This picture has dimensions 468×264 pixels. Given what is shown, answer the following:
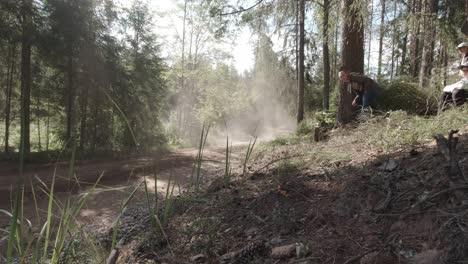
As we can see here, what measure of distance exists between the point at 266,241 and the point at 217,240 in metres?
0.38

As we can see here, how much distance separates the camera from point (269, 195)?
2.93 meters

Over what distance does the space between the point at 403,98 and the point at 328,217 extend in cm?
566

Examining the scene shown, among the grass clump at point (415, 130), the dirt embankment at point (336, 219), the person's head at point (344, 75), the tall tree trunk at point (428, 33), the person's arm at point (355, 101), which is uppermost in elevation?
the tall tree trunk at point (428, 33)

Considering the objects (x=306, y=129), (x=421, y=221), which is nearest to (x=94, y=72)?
(x=306, y=129)

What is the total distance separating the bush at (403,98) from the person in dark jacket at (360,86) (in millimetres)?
738

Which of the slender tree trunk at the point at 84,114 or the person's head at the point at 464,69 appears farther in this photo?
the slender tree trunk at the point at 84,114

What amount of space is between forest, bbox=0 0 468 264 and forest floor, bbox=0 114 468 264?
0.4 inches

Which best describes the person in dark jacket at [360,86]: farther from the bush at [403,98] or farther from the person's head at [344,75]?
the bush at [403,98]

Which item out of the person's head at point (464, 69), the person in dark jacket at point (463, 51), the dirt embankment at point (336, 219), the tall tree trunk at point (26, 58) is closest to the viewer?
the dirt embankment at point (336, 219)

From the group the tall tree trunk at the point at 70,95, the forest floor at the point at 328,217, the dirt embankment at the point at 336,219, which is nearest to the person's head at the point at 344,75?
the forest floor at the point at 328,217

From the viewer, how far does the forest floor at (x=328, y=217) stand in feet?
5.95

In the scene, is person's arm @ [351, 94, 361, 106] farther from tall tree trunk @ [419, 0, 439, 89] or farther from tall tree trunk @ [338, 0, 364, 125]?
tall tree trunk @ [419, 0, 439, 89]

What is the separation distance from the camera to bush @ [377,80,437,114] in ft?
22.6

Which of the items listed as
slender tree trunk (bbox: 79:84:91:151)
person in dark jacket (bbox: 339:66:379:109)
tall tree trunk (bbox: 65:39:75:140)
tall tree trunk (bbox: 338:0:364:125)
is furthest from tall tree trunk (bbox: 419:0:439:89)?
slender tree trunk (bbox: 79:84:91:151)
